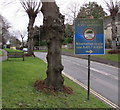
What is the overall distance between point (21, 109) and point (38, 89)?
1952 mm

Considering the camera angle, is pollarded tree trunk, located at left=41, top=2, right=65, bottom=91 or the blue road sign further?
pollarded tree trunk, located at left=41, top=2, right=65, bottom=91

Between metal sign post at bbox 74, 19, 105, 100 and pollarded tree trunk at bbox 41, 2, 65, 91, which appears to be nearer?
metal sign post at bbox 74, 19, 105, 100

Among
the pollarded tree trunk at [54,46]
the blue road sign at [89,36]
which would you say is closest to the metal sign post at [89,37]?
the blue road sign at [89,36]

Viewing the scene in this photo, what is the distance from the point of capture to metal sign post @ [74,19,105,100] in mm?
6379

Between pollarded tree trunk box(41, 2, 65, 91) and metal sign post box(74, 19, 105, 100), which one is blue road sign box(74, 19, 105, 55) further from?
pollarded tree trunk box(41, 2, 65, 91)

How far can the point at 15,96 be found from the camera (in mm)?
5527

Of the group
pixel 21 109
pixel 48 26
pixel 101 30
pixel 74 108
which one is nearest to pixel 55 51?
pixel 48 26

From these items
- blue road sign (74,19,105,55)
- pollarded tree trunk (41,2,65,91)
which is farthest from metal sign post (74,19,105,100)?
pollarded tree trunk (41,2,65,91)

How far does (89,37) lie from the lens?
646 cm

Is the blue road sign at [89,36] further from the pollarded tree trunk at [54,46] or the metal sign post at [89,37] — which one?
the pollarded tree trunk at [54,46]

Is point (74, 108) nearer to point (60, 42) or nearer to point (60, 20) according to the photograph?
point (60, 42)

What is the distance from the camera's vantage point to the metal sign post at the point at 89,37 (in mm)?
6379

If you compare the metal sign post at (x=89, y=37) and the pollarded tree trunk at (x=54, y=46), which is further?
the pollarded tree trunk at (x=54, y=46)

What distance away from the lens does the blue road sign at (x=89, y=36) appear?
6379 mm
